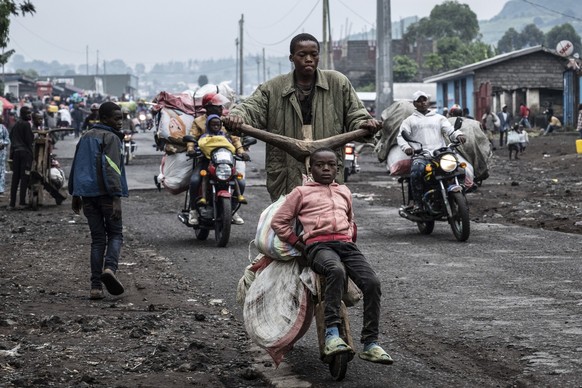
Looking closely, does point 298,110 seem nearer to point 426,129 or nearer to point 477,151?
point 426,129

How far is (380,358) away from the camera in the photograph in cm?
629

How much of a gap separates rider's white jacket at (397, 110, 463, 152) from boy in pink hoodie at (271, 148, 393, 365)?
786cm

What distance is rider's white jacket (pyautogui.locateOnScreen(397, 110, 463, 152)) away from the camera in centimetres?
1459

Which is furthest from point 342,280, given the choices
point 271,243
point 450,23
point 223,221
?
point 450,23

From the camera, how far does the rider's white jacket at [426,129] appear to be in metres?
14.6

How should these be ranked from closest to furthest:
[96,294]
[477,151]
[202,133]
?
[96,294] < [202,133] < [477,151]

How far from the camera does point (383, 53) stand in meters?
39.1

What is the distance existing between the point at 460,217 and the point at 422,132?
1499 mm

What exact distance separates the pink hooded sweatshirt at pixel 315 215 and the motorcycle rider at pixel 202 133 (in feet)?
23.5

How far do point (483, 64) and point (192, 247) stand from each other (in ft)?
157

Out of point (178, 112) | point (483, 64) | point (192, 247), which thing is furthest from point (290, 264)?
point (483, 64)

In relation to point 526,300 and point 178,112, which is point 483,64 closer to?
point 178,112

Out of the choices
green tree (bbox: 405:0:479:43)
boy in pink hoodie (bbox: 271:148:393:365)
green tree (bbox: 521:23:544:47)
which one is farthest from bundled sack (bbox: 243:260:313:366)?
green tree (bbox: 521:23:544:47)

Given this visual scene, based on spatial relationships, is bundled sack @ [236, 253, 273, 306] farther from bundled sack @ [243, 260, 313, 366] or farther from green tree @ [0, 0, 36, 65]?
green tree @ [0, 0, 36, 65]
